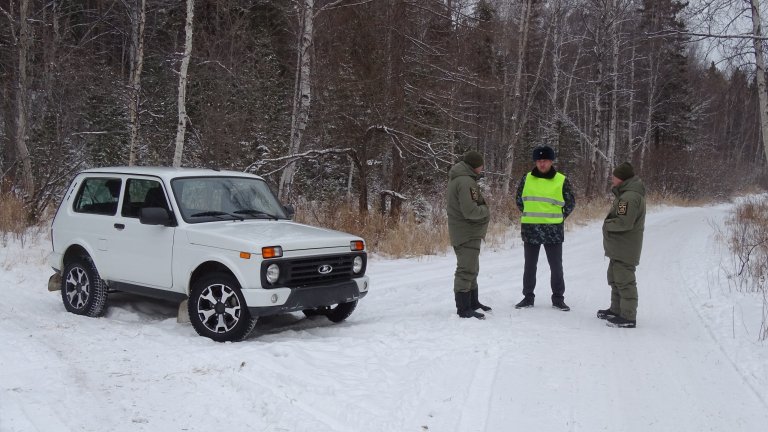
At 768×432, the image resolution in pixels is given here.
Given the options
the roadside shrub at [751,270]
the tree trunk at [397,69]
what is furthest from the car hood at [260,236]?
the tree trunk at [397,69]

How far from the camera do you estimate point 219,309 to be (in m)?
6.12

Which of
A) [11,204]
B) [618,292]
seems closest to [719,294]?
[618,292]

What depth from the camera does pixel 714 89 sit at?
47875mm

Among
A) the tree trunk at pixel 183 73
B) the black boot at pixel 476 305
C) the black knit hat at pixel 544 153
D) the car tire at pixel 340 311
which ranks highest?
the tree trunk at pixel 183 73

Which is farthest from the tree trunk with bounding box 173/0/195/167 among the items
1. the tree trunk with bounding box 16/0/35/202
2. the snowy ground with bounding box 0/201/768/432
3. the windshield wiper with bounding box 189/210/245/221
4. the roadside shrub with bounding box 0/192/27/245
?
the windshield wiper with bounding box 189/210/245/221

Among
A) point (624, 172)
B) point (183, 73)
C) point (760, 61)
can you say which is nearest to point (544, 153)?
point (624, 172)

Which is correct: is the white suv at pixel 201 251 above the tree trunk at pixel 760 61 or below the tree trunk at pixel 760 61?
below

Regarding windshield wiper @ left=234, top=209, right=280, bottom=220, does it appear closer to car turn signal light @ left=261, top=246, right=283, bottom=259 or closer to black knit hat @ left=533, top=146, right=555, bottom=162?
→ car turn signal light @ left=261, top=246, right=283, bottom=259

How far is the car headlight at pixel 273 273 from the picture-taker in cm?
596

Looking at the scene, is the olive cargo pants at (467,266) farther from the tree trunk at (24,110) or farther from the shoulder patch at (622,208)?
the tree trunk at (24,110)

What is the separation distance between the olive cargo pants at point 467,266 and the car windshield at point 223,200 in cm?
227

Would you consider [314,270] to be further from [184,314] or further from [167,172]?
[167,172]

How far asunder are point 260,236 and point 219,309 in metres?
0.84

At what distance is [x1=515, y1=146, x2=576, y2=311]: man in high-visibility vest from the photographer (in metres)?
7.50
